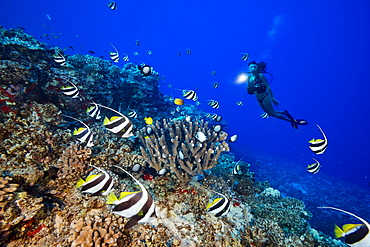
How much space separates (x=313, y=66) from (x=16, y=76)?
110435 mm

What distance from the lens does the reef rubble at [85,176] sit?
97.2 inches

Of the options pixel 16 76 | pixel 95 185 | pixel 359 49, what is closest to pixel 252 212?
pixel 95 185

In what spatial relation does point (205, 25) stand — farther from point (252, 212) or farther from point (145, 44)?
point (252, 212)

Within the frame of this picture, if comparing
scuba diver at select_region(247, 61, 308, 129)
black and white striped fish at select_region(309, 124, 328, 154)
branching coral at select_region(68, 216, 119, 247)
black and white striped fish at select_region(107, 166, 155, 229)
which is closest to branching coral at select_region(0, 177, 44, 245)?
branching coral at select_region(68, 216, 119, 247)

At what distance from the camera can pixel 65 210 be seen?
9.07 ft

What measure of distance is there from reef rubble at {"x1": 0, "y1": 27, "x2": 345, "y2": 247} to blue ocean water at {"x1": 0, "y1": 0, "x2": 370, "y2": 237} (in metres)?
50.2

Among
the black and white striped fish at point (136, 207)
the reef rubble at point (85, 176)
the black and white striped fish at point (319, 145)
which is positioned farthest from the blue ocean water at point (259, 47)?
the black and white striped fish at point (136, 207)

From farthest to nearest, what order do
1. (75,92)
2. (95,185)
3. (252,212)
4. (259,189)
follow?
(259,189), (252,212), (75,92), (95,185)

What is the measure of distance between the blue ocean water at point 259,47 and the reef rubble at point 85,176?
50236 mm

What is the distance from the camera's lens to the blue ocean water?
69875 millimetres

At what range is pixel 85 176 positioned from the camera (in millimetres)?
3527

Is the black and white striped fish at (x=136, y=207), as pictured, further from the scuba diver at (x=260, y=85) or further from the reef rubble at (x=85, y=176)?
the scuba diver at (x=260, y=85)

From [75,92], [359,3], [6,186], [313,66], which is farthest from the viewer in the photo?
[313,66]

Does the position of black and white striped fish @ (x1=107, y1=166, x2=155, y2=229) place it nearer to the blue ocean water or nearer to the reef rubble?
the reef rubble
